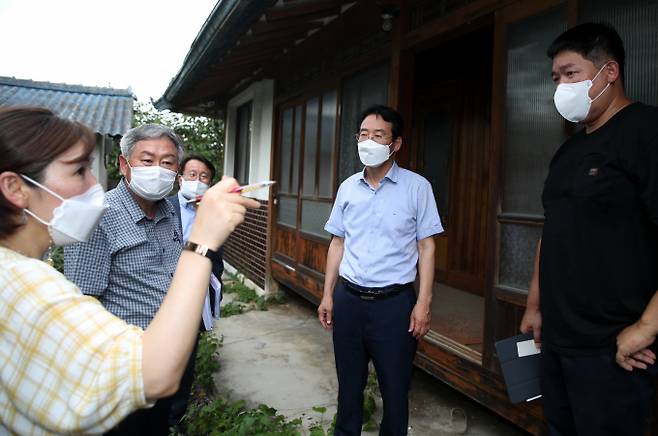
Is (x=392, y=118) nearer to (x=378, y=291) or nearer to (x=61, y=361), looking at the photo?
(x=378, y=291)

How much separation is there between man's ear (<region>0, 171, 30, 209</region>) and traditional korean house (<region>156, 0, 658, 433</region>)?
242cm

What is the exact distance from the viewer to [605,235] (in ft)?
5.57

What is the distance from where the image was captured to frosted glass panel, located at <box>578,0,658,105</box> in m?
2.12

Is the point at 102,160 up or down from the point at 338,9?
down

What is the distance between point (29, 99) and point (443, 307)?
8.98 metres

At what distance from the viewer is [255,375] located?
420cm

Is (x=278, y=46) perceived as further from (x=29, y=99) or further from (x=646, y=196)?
(x=29, y=99)

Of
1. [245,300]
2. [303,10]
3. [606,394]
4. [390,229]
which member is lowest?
[245,300]

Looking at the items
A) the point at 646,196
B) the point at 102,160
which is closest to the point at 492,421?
the point at 646,196

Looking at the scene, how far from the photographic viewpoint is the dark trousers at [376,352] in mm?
2467

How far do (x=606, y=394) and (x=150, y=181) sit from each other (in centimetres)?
204

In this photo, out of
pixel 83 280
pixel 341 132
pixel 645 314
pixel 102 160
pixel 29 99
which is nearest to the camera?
pixel 645 314

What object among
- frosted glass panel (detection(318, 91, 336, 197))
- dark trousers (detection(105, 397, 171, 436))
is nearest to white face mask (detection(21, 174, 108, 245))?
dark trousers (detection(105, 397, 171, 436))

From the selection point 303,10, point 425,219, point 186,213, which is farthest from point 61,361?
point 303,10
